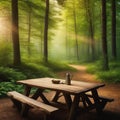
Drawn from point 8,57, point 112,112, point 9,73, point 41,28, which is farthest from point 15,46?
point 41,28

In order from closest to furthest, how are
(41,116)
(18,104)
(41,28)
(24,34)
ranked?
1. (41,116)
2. (18,104)
3. (24,34)
4. (41,28)

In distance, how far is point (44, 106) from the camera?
19.8 feet

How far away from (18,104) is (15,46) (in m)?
8.12

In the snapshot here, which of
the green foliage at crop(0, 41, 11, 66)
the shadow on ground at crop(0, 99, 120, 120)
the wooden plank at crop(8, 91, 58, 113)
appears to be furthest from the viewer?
the green foliage at crop(0, 41, 11, 66)

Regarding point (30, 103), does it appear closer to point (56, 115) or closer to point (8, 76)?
point (56, 115)

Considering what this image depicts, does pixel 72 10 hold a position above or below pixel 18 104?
→ above

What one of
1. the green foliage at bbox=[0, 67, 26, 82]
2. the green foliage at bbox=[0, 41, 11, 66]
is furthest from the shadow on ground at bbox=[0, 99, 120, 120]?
the green foliage at bbox=[0, 41, 11, 66]

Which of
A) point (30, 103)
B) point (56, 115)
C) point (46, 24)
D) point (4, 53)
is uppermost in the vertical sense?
point (46, 24)

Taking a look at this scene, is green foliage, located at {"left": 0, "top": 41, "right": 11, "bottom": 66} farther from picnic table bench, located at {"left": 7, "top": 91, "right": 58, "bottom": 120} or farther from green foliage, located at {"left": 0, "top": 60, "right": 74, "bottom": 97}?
picnic table bench, located at {"left": 7, "top": 91, "right": 58, "bottom": 120}

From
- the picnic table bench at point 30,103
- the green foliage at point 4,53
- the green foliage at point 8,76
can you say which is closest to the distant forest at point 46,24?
the green foliage at point 4,53

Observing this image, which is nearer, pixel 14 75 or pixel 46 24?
pixel 14 75

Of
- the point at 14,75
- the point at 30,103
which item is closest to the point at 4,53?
the point at 14,75

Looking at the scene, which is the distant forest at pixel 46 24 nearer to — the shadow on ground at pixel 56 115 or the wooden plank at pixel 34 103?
the shadow on ground at pixel 56 115

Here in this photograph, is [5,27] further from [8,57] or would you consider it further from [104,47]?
[104,47]
